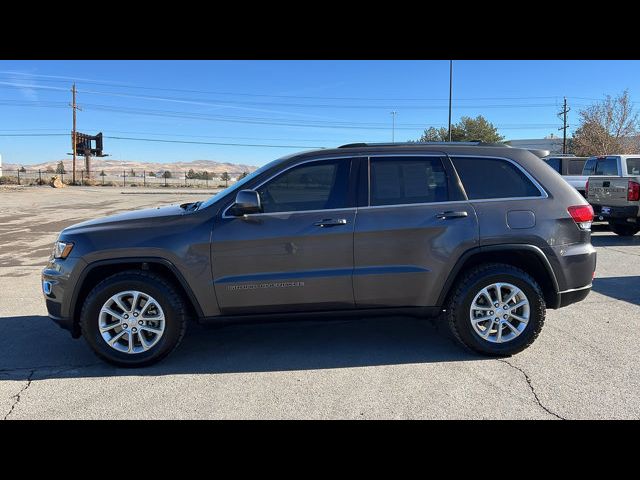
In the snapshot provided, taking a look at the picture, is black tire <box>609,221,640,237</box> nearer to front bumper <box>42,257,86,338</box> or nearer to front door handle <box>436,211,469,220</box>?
front door handle <box>436,211,469,220</box>

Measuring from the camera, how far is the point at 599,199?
10656 millimetres

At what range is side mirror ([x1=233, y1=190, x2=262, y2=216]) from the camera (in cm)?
Result: 368

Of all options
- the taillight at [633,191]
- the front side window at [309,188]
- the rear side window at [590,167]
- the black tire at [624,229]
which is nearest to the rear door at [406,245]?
the front side window at [309,188]

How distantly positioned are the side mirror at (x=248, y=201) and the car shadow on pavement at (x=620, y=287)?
4.97 metres

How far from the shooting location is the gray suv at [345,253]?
3.78 meters

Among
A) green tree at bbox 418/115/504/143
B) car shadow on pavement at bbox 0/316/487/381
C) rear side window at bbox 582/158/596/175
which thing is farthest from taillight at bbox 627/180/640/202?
green tree at bbox 418/115/504/143

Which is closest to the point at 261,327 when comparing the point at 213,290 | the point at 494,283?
the point at 213,290

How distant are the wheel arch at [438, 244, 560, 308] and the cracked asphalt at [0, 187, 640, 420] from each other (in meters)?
0.56

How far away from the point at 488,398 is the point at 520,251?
1.40m

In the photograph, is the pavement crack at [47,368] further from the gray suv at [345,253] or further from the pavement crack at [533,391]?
the pavement crack at [533,391]

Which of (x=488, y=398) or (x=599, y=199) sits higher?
(x=599, y=199)

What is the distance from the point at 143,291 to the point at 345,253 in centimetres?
176
